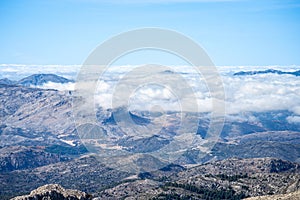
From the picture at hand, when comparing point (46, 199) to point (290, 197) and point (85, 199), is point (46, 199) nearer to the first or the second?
point (85, 199)

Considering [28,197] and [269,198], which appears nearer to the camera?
[28,197]

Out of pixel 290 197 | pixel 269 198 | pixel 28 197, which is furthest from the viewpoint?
pixel 269 198


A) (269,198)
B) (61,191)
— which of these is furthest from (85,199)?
(269,198)

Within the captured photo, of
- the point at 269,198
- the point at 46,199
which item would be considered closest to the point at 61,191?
the point at 46,199

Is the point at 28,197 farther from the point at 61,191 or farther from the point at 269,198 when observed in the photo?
the point at 269,198

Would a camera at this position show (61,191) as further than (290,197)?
No

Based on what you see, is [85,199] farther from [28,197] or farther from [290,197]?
[290,197]

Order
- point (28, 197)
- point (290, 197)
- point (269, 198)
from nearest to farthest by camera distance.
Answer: point (28, 197) < point (290, 197) < point (269, 198)

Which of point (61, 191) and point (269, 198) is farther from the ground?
point (61, 191)
